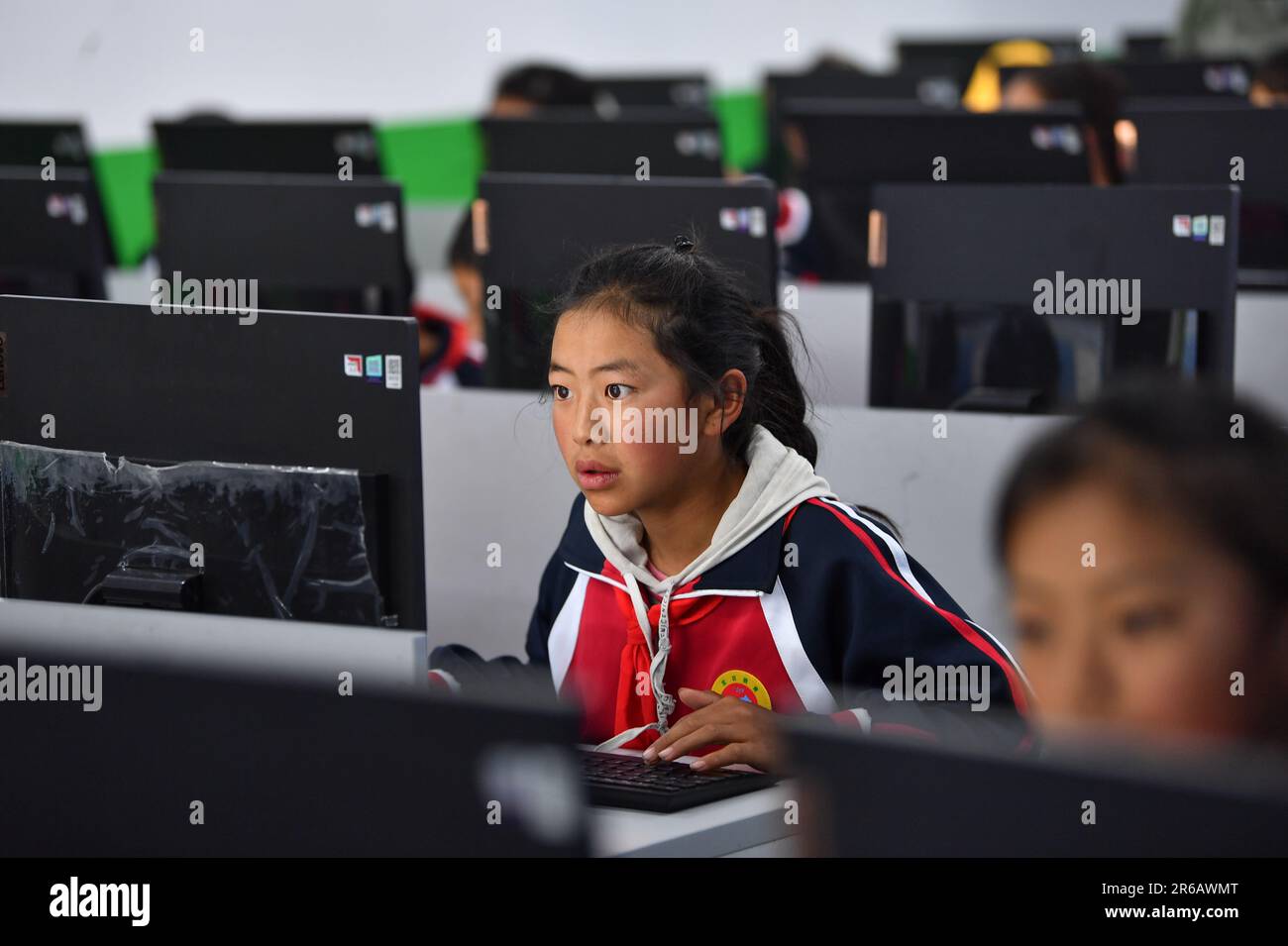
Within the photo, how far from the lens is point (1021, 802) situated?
561 millimetres

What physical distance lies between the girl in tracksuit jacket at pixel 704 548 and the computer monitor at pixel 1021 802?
887 millimetres

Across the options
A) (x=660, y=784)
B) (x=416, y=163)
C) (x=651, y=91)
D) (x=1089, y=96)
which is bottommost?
(x=660, y=784)

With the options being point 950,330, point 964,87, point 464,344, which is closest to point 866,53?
point 964,87

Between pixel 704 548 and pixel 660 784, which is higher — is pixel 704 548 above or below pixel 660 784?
above

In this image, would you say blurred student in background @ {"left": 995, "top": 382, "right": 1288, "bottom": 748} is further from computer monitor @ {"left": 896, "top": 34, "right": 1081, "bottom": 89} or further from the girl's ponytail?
computer monitor @ {"left": 896, "top": 34, "right": 1081, "bottom": 89}

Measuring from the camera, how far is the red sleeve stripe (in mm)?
1453

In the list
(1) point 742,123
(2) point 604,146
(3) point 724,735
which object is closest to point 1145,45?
(1) point 742,123

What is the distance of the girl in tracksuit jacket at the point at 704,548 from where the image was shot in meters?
1.54

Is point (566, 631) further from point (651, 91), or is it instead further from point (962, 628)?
point (651, 91)

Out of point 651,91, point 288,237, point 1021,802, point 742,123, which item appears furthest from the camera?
point 742,123

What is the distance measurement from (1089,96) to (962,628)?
2179 millimetres

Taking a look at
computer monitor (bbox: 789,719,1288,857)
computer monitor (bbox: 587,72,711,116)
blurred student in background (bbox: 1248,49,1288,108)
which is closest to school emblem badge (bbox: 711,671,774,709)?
computer monitor (bbox: 789,719,1288,857)

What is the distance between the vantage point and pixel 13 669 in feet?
2.41
